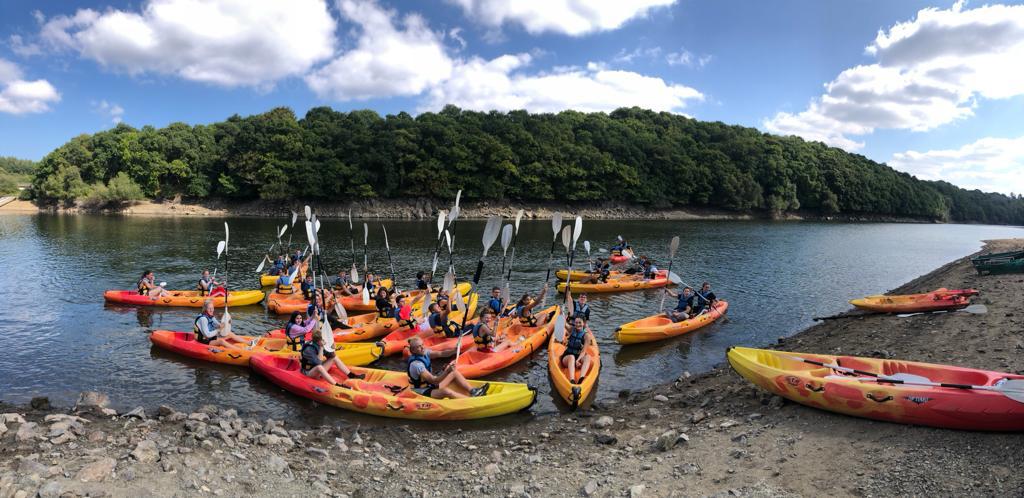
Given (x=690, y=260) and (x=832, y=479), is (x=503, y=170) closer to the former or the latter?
(x=690, y=260)

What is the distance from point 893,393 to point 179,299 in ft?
67.4

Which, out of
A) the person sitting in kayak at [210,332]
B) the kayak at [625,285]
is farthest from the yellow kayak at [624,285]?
the person sitting in kayak at [210,332]

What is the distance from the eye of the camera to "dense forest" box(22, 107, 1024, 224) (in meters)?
72.7

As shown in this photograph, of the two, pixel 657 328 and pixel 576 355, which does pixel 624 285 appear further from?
pixel 576 355

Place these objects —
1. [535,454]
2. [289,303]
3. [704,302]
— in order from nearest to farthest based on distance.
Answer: [535,454] → [704,302] → [289,303]

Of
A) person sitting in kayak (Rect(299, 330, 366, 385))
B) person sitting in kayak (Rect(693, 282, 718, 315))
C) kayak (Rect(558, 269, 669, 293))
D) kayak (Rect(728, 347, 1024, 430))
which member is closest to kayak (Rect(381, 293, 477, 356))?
person sitting in kayak (Rect(299, 330, 366, 385))

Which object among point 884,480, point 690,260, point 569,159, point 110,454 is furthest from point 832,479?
point 569,159

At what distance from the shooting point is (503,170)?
7731cm

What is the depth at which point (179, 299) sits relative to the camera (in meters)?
18.7

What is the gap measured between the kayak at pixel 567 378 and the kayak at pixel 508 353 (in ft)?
3.15

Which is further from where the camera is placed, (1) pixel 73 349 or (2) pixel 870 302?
(2) pixel 870 302

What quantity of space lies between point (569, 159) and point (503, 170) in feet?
40.7

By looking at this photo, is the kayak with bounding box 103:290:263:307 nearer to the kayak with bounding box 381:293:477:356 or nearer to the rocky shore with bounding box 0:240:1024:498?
the kayak with bounding box 381:293:477:356

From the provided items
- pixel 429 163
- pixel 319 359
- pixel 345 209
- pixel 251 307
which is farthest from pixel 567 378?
pixel 345 209
